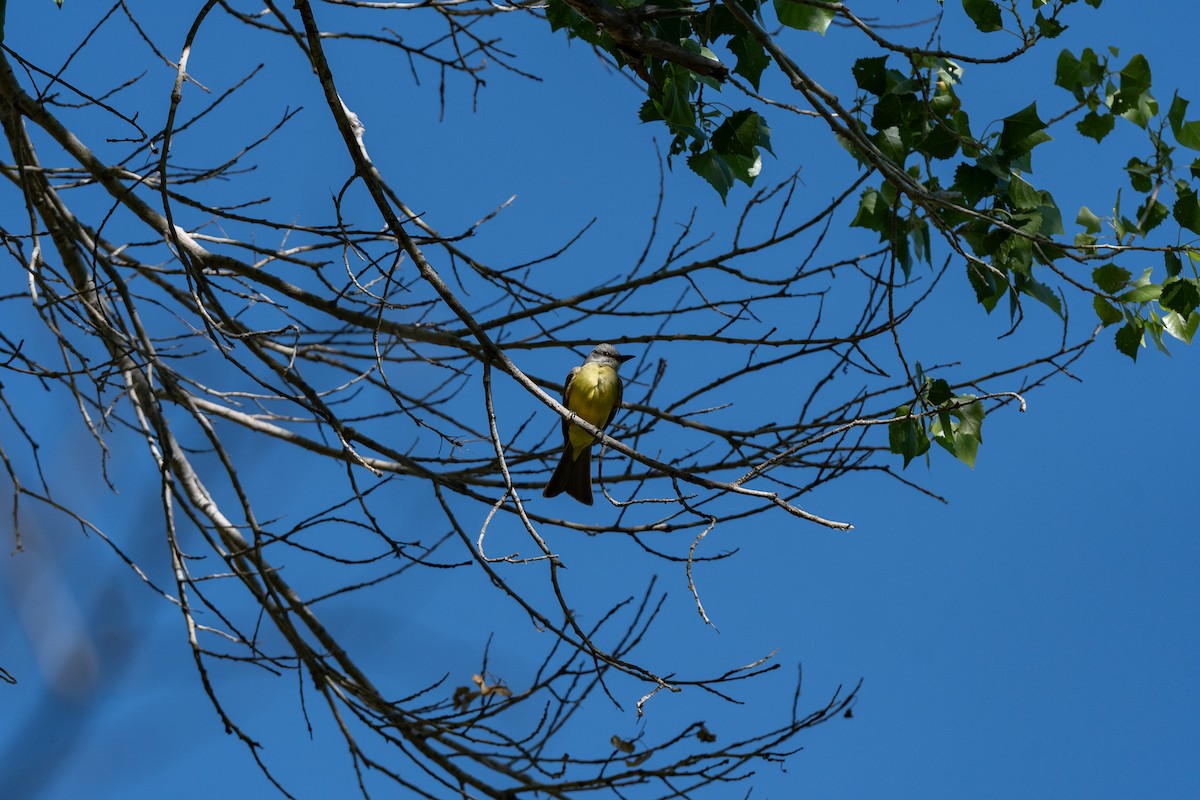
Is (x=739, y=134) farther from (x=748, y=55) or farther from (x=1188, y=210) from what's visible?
(x=1188, y=210)

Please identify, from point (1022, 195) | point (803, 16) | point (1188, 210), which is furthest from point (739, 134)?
point (1188, 210)

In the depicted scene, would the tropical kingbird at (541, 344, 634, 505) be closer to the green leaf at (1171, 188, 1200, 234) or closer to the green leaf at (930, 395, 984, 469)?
the green leaf at (930, 395, 984, 469)

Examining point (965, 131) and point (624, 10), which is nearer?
point (624, 10)

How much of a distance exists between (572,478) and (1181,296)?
8.52ft

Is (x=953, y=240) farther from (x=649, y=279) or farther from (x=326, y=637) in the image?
(x=326, y=637)

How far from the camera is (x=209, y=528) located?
4.34 m

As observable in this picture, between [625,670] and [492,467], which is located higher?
[492,467]

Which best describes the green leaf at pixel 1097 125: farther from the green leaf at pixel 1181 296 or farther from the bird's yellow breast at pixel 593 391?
the bird's yellow breast at pixel 593 391

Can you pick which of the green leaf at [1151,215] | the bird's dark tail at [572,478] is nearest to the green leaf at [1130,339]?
the green leaf at [1151,215]

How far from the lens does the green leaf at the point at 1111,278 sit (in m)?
3.58

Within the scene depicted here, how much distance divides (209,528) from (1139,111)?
11.8 ft

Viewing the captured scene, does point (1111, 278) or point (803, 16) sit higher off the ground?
point (803, 16)

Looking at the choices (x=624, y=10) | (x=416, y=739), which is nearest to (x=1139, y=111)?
(x=624, y=10)

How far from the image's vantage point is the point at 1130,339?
3623 millimetres
